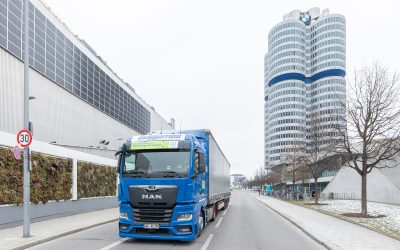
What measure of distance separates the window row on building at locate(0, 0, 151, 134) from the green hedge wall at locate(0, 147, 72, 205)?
10.7 meters

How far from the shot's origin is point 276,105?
537 ft

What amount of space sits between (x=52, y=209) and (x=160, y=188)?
808 centimetres

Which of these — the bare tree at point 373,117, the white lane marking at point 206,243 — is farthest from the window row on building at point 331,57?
the white lane marking at point 206,243

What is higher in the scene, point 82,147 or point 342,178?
point 82,147

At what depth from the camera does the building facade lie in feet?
79.1

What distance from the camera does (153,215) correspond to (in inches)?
399

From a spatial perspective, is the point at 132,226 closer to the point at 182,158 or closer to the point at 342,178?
the point at 182,158

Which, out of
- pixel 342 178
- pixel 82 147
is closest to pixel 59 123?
pixel 82 147

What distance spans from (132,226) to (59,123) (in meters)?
24.4

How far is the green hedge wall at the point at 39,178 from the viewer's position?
506 inches

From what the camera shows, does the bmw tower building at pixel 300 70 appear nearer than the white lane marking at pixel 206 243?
No

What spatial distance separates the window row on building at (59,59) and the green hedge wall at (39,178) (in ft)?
35.1

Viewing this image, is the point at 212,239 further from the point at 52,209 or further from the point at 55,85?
the point at 55,85

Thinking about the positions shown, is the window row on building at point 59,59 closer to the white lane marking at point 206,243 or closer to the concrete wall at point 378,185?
the white lane marking at point 206,243
